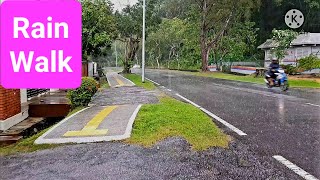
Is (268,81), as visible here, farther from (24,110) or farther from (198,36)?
(198,36)

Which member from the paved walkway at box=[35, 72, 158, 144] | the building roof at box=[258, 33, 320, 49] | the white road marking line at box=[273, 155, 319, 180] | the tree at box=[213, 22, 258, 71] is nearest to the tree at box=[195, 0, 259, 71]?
the tree at box=[213, 22, 258, 71]

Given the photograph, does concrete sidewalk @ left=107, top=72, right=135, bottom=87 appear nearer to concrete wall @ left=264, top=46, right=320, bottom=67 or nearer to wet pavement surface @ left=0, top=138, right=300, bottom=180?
wet pavement surface @ left=0, top=138, right=300, bottom=180

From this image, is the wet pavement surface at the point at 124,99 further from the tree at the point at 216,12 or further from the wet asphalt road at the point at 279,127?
the tree at the point at 216,12

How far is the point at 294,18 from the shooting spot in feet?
156

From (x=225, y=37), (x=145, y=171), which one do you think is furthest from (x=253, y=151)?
(x=225, y=37)

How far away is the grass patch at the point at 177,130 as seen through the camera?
6.54 m

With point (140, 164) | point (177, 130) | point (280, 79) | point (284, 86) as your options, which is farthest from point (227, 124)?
point (284, 86)

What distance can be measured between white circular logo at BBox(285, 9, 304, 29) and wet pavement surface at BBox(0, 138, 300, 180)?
1743 inches

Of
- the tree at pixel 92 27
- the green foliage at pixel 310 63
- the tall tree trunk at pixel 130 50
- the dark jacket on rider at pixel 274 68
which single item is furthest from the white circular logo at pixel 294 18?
the dark jacket on rider at pixel 274 68

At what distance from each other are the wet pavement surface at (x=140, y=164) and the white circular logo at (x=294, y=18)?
145 ft

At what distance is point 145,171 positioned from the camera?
4.94 meters

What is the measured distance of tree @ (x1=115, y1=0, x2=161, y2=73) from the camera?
40000 millimetres

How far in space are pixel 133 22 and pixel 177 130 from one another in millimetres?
33882

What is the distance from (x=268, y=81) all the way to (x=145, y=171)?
587 inches
